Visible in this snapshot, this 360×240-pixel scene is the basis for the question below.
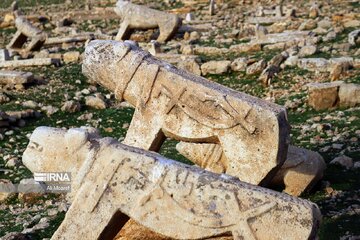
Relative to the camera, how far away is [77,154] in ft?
21.2

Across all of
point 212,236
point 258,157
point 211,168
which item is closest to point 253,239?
point 212,236

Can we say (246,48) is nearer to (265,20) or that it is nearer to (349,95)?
(265,20)

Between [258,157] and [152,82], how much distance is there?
1.59m

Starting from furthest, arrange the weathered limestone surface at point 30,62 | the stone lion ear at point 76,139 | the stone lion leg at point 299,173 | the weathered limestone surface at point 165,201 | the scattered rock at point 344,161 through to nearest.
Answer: the weathered limestone surface at point 30,62 < the scattered rock at point 344,161 < the stone lion leg at point 299,173 < the stone lion ear at point 76,139 < the weathered limestone surface at point 165,201

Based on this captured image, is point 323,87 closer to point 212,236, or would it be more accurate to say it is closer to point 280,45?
point 280,45

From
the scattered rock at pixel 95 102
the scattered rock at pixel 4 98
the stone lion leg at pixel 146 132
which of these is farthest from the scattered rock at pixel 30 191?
the scattered rock at pixel 4 98

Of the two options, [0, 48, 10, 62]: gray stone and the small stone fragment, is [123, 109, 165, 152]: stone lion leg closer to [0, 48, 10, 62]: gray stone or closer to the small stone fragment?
the small stone fragment

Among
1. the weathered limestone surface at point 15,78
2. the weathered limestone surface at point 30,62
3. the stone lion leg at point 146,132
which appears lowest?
the weathered limestone surface at point 30,62

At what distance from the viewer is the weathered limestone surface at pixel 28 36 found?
21.6 m

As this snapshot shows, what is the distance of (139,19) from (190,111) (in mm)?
12764

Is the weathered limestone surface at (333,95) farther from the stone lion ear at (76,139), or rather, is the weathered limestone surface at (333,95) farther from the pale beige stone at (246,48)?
the stone lion ear at (76,139)

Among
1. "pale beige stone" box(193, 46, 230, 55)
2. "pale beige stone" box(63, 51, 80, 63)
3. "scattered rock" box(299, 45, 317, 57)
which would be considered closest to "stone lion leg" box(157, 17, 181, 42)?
"pale beige stone" box(193, 46, 230, 55)

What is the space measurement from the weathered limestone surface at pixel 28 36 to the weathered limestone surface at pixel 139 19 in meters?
2.51

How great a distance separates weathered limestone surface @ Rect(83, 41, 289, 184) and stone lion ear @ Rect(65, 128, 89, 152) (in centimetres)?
214
